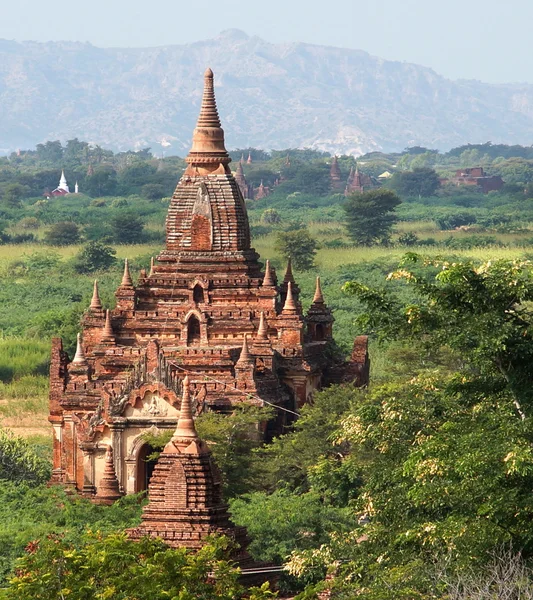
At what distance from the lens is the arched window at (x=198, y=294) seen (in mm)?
45000

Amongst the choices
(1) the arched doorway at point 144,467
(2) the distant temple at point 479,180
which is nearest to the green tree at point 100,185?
(2) the distant temple at point 479,180

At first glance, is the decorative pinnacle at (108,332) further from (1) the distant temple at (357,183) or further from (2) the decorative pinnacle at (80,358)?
(1) the distant temple at (357,183)

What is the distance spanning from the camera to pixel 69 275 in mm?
89875

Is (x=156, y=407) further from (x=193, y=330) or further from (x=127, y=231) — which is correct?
(x=127, y=231)

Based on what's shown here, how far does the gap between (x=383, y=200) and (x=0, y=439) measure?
2525 inches

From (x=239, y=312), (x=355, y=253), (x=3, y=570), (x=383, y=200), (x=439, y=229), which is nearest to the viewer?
(x=3, y=570)

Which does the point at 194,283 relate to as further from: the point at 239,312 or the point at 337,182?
the point at 337,182

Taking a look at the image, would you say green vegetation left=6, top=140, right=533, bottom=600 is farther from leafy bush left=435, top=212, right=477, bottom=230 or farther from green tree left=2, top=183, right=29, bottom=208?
green tree left=2, top=183, right=29, bottom=208

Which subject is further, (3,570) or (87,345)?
(87,345)

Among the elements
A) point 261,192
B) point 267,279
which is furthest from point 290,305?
point 261,192

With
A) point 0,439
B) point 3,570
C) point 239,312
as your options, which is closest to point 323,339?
point 239,312

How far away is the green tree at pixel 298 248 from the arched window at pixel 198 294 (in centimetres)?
3857

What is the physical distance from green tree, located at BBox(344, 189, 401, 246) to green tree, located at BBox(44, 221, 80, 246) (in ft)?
40.8

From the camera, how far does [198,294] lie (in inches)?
1775
